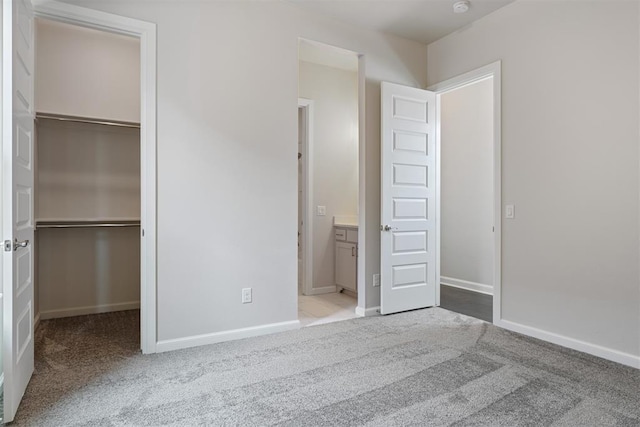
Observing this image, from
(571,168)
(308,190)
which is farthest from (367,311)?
(571,168)

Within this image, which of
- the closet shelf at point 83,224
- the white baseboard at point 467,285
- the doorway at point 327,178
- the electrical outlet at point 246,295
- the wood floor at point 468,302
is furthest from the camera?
the white baseboard at point 467,285

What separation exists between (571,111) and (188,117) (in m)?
2.82

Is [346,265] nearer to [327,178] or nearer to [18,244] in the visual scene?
[327,178]

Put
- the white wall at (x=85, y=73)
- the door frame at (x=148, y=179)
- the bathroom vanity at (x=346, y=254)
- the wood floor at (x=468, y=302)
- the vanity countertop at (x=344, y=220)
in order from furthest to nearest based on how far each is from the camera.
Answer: the vanity countertop at (x=344, y=220)
the bathroom vanity at (x=346, y=254)
the wood floor at (x=468, y=302)
the white wall at (x=85, y=73)
the door frame at (x=148, y=179)

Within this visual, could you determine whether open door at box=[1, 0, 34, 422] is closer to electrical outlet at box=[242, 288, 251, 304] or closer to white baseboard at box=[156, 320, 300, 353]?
white baseboard at box=[156, 320, 300, 353]

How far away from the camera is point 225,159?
292 cm

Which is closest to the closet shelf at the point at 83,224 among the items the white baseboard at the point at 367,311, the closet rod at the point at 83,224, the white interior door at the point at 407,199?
the closet rod at the point at 83,224

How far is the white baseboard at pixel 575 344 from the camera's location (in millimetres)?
2500

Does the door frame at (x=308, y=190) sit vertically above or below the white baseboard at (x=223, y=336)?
above

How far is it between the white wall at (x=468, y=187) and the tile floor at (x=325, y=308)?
166cm

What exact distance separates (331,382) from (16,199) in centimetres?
192

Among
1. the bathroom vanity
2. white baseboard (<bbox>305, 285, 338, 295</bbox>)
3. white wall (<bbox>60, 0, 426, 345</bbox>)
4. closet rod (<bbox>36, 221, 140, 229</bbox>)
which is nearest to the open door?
white wall (<bbox>60, 0, 426, 345</bbox>)

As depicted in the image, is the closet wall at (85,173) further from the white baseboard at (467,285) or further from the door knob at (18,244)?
the white baseboard at (467,285)

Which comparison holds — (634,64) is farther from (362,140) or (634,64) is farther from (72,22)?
(72,22)
